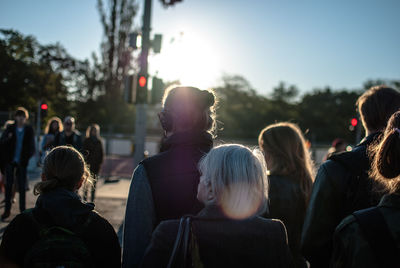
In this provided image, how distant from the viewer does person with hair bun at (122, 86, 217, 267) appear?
74.2 inches

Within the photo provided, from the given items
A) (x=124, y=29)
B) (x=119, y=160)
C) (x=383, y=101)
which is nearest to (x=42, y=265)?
(x=383, y=101)

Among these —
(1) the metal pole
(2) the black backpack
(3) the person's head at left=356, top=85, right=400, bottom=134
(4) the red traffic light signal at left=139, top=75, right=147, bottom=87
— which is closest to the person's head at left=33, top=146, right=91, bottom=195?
(2) the black backpack

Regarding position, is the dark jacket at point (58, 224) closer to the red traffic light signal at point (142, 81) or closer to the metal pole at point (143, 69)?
the red traffic light signal at point (142, 81)

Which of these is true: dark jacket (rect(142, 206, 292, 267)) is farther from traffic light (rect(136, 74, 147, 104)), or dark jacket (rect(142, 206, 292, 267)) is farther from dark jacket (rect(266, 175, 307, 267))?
traffic light (rect(136, 74, 147, 104))

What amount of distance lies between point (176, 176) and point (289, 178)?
123cm

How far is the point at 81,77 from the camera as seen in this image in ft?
120


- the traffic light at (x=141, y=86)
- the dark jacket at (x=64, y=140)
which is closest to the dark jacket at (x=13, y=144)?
the dark jacket at (x=64, y=140)

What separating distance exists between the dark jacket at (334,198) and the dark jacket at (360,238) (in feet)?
2.45

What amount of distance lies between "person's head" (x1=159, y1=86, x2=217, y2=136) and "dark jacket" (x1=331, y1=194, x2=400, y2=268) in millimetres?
904

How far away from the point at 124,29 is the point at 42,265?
33403 millimetres

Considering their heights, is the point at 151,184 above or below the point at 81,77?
below

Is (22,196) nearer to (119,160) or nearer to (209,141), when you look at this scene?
(209,141)

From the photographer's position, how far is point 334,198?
86.6 inches

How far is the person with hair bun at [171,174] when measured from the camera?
1.88 meters
